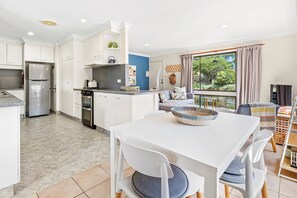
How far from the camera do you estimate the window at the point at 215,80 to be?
5.07 meters

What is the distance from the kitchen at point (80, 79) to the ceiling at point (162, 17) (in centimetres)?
38

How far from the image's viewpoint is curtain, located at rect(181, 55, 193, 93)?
228 inches

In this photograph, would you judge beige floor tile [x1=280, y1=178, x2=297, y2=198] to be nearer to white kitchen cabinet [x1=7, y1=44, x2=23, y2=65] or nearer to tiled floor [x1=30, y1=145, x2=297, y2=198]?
tiled floor [x1=30, y1=145, x2=297, y2=198]

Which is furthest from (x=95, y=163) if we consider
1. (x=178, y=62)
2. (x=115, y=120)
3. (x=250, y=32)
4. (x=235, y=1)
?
(x=178, y=62)

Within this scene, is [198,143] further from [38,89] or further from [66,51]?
[38,89]

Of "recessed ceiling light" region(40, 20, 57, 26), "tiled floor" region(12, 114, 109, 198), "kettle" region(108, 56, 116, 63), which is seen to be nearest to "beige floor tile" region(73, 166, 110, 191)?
"tiled floor" region(12, 114, 109, 198)

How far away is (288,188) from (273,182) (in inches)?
4.9

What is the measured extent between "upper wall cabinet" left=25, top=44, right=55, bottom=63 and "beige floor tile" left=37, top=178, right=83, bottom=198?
459 cm

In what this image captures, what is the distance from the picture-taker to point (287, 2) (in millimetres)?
2482

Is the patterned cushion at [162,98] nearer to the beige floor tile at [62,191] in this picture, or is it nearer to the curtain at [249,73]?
the curtain at [249,73]

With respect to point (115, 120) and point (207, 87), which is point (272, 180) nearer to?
point (115, 120)

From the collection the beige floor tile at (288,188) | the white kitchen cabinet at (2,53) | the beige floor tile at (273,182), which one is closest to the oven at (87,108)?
the white kitchen cabinet at (2,53)

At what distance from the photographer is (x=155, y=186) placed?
3.01ft

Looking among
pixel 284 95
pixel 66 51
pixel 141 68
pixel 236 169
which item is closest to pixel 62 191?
pixel 236 169
